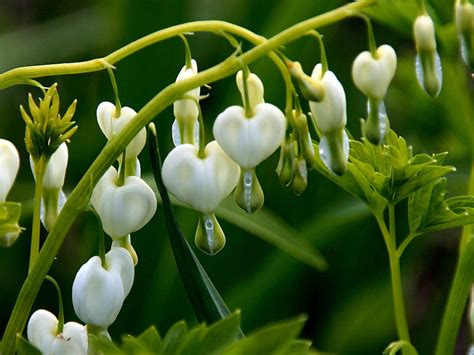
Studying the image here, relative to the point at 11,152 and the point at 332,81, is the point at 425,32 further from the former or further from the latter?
the point at 11,152

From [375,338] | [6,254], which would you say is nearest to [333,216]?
[375,338]

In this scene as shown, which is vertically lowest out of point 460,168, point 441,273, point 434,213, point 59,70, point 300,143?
point 441,273

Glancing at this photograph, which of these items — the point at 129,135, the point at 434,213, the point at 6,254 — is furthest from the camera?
the point at 6,254

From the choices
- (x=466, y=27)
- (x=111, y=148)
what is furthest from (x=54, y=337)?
(x=466, y=27)

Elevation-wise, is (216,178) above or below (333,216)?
above

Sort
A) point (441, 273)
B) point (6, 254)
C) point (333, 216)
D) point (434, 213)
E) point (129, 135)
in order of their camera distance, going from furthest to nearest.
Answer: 1. point (441, 273)
2. point (6, 254)
3. point (333, 216)
4. point (434, 213)
5. point (129, 135)

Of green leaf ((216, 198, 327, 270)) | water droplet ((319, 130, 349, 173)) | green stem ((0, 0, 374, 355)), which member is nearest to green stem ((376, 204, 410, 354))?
water droplet ((319, 130, 349, 173))
